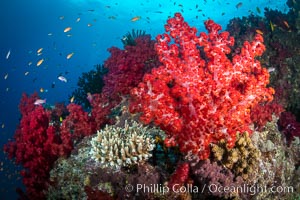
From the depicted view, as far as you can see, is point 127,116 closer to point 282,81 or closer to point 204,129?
point 204,129

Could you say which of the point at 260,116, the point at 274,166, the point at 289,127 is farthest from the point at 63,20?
the point at 274,166

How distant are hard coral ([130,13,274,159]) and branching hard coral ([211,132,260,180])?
0.84 feet

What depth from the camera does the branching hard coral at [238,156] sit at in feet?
15.6

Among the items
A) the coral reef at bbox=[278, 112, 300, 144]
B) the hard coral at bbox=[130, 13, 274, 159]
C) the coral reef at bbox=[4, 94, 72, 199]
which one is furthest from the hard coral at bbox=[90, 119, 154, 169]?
the coral reef at bbox=[278, 112, 300, 144]

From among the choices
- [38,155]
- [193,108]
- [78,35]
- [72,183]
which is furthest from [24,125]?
[78,35]

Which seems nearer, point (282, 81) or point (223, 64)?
point (223, 64)

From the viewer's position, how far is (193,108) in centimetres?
451

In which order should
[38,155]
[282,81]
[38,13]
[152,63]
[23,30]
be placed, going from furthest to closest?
[23,30]
[38,13]
[282,81]
[152,63]
[38,155]

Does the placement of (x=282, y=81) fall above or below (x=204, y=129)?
above

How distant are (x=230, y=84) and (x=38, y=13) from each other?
240 ft

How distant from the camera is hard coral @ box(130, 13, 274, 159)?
4469 mm

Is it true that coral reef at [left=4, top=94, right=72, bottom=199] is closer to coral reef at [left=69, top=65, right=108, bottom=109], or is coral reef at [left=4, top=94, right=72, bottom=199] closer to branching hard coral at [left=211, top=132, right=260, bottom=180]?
branching hard coral at [left=211, top=132, right=260, bottom=180]

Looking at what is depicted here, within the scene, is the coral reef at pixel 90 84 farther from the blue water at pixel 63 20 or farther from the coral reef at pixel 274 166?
the blue water at pixel 63 20

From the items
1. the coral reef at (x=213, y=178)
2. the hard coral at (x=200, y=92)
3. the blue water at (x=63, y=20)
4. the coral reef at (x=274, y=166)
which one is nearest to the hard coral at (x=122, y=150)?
the hard coral at (x=200, y=92)
